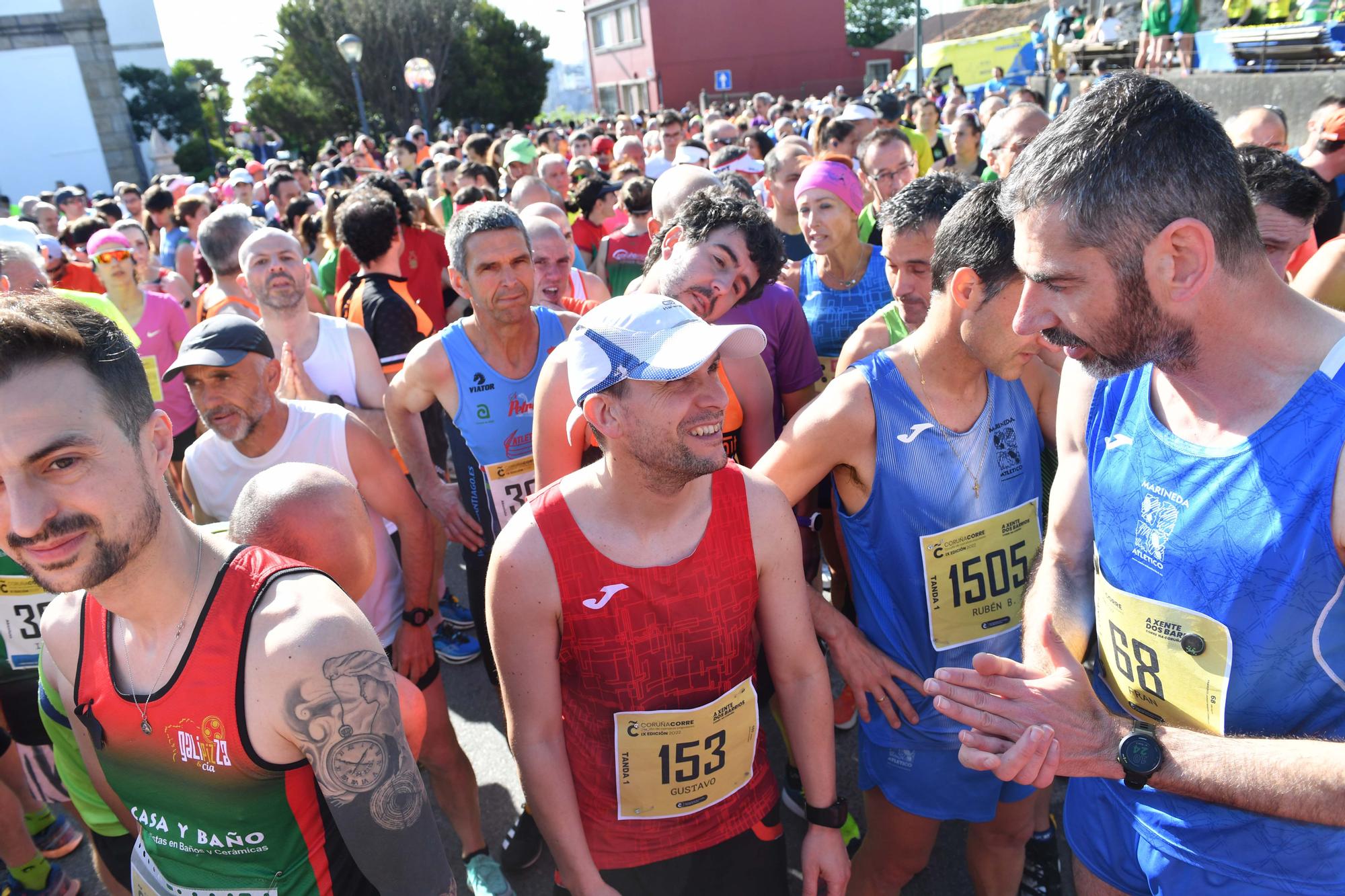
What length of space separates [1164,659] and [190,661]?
193 cm

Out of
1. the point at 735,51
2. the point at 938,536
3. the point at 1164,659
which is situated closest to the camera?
the point at 1164,659

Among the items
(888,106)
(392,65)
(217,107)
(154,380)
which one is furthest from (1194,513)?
(217,107)

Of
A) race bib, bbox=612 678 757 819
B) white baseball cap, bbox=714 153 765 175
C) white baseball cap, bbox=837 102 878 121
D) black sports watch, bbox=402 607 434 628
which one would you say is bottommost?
black sports watch, bbox=402 607 434 628

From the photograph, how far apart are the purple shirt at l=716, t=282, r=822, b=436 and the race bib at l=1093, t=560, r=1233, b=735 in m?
1.67

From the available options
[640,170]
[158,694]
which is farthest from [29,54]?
→ [158,694]

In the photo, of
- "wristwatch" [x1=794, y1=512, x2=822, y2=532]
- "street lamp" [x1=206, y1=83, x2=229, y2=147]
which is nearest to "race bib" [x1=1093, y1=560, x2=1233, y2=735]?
"wristwatch" [x1=794, y1=512, x2=822, y2=532]

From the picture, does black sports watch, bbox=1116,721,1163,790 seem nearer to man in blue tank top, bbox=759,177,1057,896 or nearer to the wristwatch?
man in blue tank top, bbox=759,177,1057,896

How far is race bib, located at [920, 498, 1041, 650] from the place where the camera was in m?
2.34

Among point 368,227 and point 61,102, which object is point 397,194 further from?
point 61,102

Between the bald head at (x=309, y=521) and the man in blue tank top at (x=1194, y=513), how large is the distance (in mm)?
1370

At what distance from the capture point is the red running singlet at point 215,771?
156 centimetres

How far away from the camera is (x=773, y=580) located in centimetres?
208

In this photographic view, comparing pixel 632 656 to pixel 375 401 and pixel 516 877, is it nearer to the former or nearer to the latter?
pixel 516 877

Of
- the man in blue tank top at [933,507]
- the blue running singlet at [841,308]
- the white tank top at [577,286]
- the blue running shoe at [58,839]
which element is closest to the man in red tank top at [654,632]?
the man in blue tank top at [933,507]
